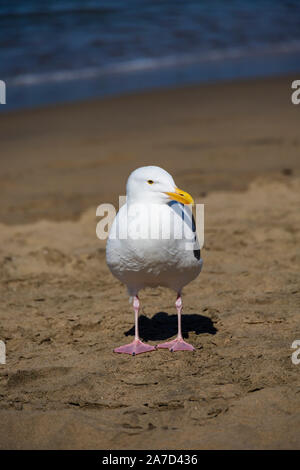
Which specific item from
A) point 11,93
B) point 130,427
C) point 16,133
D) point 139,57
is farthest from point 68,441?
point 139,57

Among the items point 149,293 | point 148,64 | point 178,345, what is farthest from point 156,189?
point 148,64

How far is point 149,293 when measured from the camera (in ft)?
18.5

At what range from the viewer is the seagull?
416 centimetres

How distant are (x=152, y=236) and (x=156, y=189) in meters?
0.32

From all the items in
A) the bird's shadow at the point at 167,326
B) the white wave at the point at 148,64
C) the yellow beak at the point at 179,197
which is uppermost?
the white wave at the point at 148,64

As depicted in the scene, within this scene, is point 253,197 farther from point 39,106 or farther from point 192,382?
point 39,106

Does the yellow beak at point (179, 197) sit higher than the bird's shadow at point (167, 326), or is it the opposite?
the yellow beak at point (179, 197)

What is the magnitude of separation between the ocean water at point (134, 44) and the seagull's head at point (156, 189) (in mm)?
8320

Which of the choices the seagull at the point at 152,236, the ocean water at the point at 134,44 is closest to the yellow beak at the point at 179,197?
the seagull at the point at 152,236

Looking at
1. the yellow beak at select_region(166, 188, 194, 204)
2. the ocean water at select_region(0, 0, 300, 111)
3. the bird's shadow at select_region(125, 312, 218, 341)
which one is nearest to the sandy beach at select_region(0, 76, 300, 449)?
the bird's shadow at select_region(125, 312, 218, 341)

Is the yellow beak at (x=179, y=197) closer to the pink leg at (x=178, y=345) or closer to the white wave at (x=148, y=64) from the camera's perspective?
the pink leg at (x=178, y=345)

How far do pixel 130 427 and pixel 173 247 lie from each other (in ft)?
4.09

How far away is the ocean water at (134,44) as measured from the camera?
44.6 feet

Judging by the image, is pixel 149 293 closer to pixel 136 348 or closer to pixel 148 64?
pixel 136 348
